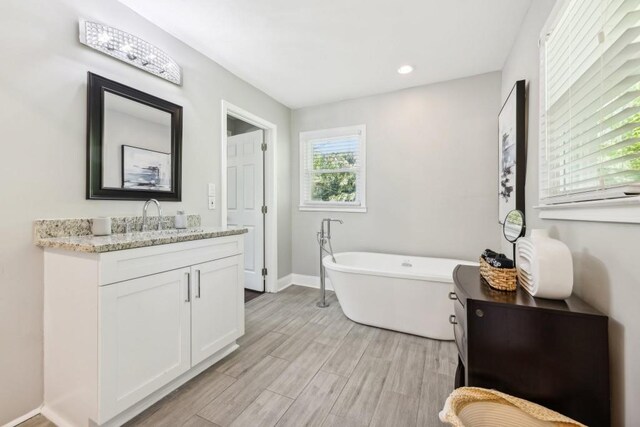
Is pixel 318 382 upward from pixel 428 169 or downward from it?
downward

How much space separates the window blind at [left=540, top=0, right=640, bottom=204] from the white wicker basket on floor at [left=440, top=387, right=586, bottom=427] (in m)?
0.76

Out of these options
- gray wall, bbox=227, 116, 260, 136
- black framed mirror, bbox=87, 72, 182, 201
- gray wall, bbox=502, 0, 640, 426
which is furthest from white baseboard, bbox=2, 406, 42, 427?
gray wall, bbox=227, 116, 260, 136

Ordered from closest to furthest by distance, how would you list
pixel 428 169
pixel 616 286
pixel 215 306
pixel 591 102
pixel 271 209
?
pixel 616 286, pixel 591 102, pixel 215 306, pixel 428 169, pixel 271 209

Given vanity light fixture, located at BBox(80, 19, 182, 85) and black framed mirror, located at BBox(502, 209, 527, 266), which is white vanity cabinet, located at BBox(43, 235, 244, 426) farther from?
black framed mirror, located at BBox(502, 209, 527, 266)

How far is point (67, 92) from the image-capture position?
1544 millimetres

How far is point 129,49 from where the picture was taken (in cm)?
181

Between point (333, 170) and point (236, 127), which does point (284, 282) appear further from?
point (236, 127)

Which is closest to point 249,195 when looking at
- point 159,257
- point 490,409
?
point 159,257

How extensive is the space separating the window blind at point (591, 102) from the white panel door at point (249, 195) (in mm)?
2866

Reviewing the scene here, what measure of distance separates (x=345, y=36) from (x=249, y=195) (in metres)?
2.18

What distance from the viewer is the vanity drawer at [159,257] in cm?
126

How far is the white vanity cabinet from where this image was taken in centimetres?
125

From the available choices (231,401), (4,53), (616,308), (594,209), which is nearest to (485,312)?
(616,308)

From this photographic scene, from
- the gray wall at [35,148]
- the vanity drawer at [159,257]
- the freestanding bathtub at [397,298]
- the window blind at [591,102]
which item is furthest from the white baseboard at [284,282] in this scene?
the window blind at [591,102]
